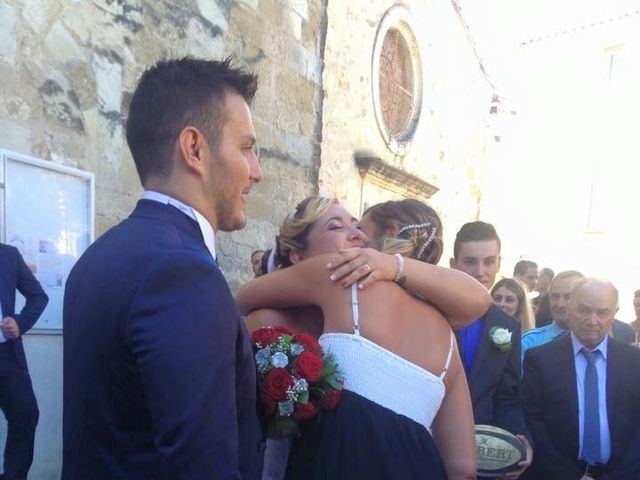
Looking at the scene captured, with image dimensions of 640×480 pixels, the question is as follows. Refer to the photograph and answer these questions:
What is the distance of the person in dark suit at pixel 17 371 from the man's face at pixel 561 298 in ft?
12.3

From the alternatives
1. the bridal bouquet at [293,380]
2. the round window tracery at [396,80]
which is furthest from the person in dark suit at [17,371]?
the round window tracery at [396,80]

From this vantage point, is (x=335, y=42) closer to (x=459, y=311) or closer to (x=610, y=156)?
(x=459, y=311)

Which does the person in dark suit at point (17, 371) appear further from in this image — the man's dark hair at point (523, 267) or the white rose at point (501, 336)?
the man's dark hair at point (523, 267)

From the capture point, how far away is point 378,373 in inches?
75.7

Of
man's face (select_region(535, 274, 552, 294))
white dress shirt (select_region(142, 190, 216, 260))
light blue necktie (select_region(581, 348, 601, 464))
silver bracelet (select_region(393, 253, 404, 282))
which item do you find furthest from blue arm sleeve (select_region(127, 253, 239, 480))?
man's face (select_region(535, 274, 552, 294))

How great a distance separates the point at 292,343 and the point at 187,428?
779 millimetres

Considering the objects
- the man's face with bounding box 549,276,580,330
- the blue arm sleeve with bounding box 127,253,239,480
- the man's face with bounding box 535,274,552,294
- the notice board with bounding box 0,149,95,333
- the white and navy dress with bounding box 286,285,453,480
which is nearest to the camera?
the blue arm sleeve with bounding box 127,253,239,480

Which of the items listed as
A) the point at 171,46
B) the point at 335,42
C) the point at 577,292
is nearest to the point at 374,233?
the point at 577,292

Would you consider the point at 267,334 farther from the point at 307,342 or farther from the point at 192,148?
the point at 192,148

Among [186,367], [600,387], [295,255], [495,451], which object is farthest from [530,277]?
[186,367]

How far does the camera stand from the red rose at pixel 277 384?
180cm

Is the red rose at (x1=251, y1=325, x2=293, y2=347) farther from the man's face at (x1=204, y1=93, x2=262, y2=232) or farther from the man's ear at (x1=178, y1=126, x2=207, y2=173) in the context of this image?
the man's ear at (x1=178, y1=126, x2=207, y2=173)

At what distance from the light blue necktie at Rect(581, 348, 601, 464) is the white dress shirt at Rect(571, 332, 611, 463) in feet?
0.06

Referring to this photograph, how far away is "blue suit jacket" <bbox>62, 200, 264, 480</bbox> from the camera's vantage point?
3.83ft
